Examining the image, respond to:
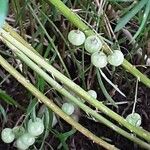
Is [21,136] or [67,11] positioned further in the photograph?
[21,136]

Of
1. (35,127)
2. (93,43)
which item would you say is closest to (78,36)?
(93,43)

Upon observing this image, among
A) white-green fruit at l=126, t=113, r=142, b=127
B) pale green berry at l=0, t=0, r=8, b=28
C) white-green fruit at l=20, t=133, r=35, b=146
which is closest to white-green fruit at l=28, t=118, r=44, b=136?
white-green fruit at l=20, t=133, r=35, b=146

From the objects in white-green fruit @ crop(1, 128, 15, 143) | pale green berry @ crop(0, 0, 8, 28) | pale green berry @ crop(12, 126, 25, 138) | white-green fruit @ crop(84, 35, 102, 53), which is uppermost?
pale green berry @ crop(0, 0, 8, 28)

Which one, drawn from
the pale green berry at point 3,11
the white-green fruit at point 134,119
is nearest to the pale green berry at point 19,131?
the white-green fruit at point 134,119

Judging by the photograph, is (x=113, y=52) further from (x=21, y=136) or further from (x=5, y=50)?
(x=5, y=50)

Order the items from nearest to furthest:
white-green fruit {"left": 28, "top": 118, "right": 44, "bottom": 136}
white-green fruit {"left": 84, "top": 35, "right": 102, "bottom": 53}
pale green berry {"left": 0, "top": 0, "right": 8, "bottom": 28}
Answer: pale green berry {"left": 0, "top": 0, "right": 8, "bottom": 28}, white-green fruit {"left": 84, "top": 35, "right": 102, "bottom": 53}, white-green fruit {"left": 28, "top": 118, "right": 44, "bottom": 136}

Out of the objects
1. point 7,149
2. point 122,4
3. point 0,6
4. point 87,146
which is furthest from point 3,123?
point 0,6

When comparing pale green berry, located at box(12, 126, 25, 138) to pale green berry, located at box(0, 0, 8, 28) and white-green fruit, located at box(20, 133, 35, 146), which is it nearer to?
white-green fruit, located at box(20, 133, 35, 146)

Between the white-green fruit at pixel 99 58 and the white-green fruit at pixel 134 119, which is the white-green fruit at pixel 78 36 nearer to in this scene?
the white-green fruit at pixel 99 58
